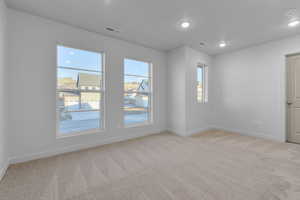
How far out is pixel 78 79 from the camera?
3.10m

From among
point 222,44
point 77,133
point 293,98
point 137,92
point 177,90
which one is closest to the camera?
point 77,133

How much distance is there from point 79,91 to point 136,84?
5.26ft

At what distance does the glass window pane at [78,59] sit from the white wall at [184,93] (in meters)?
2.35

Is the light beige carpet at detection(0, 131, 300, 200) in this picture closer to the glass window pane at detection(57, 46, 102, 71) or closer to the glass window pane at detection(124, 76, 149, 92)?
the glass window pane at detection(124, 76, 149, 92)

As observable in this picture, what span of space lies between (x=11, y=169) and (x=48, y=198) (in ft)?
4.03

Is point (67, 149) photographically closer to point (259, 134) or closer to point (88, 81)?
point (88, 81)

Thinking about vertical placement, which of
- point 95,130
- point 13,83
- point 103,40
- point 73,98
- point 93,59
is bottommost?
point 95,130

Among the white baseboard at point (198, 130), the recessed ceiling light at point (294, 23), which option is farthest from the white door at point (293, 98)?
the white baseboard at point (198, 130)

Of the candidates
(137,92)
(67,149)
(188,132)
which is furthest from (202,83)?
(67,149)

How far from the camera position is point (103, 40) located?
3340mm

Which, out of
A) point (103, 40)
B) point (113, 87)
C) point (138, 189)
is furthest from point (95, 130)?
point (103, 40)

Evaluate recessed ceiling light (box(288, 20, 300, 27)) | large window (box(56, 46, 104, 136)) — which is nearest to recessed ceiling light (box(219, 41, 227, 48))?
recessed ceiling light (box(288, 20, 300, 27))

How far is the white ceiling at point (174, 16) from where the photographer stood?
7.34 feet

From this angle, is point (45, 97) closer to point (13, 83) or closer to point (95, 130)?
point (13, 83)
